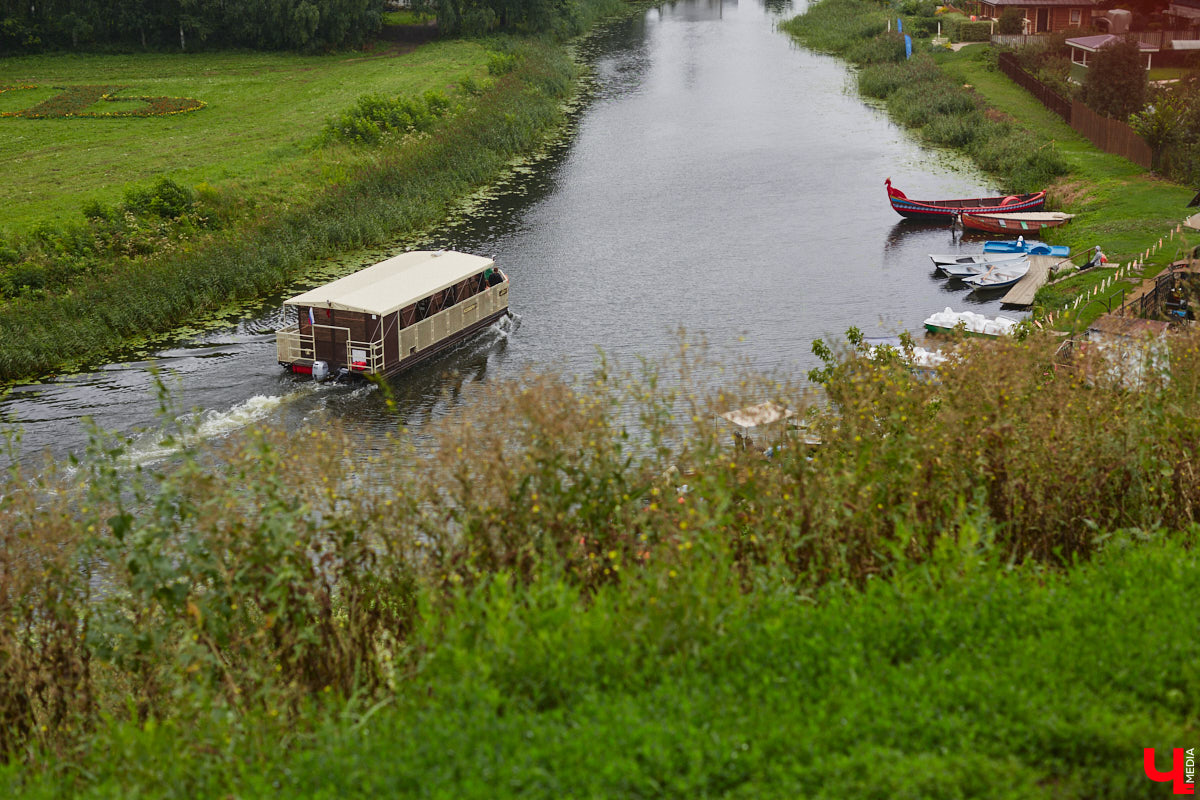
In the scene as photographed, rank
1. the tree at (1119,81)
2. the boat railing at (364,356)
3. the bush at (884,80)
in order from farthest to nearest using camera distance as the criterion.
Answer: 1. the bush at (884,80)
2. the tree at (1119,81)
3. the boat railing at (364,356)

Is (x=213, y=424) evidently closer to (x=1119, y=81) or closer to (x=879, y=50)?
(x=1119, y=81)

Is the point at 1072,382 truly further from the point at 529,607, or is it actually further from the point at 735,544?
the point at 529,607

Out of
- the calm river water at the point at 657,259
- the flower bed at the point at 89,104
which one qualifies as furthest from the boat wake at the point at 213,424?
the flower bed at the point at 89,104

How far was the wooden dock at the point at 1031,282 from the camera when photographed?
34094 millimetres

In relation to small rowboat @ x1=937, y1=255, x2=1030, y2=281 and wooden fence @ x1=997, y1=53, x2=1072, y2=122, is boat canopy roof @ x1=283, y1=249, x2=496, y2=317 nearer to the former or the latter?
small rowboat @ x1=937, y1=255, x2=1030, y2=281

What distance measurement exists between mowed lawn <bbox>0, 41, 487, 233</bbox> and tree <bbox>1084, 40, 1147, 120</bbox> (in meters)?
32.2

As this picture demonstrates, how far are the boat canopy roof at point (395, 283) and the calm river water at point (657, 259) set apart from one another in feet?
6.64

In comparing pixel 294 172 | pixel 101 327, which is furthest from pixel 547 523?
pixel 294 172

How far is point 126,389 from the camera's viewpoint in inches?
1071

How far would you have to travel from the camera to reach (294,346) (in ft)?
92.1

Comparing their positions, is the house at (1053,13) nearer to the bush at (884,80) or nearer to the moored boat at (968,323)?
the bush at (884,80)

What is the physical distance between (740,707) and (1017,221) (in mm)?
36929

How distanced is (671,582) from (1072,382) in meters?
6.36

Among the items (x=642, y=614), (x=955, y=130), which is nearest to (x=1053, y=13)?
(x=955, y=130)
